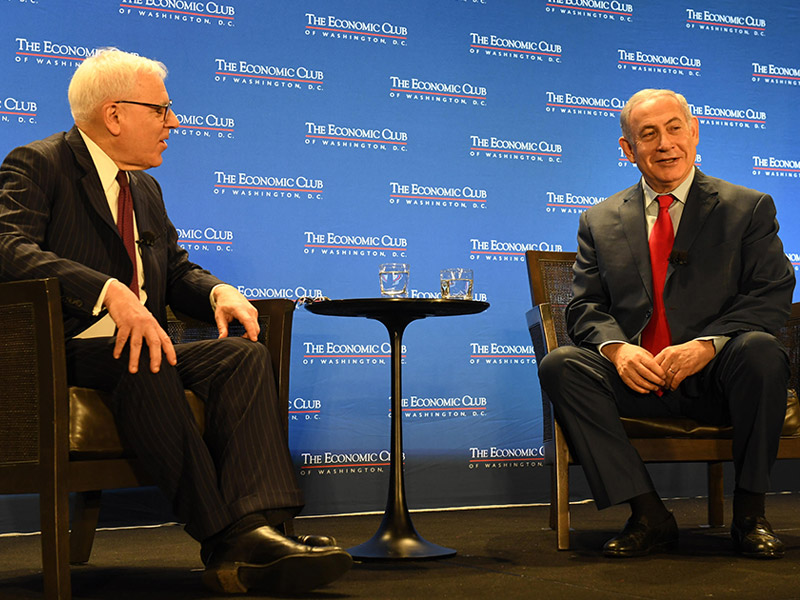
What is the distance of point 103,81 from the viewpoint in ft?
8.21

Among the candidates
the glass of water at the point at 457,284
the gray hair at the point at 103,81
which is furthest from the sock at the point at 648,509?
the gray hair at the point at 103,81

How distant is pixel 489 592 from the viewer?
207 centimetres

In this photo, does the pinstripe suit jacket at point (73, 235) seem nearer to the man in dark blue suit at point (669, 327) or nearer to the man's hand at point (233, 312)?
the man's hand at point (233, 312)

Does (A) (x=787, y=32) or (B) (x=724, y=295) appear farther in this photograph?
(A) (x=787, y=32)

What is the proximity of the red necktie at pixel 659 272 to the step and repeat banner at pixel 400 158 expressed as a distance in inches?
49.2

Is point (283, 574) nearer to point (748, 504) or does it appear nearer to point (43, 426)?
point (43, 426)

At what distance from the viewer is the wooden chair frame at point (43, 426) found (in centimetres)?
188

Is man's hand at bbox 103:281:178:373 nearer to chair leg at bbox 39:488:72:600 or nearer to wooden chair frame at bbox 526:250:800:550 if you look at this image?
chair leg at bbox 39:488:72:600

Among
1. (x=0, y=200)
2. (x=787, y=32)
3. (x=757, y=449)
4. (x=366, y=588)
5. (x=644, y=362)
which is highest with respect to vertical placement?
(x=787, y=32)

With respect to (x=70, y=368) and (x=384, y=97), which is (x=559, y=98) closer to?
(x=384, y=97)

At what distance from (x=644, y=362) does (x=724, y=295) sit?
0.38m

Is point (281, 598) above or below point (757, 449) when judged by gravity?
below

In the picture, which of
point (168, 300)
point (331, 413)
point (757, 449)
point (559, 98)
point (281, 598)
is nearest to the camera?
point (281, 598)

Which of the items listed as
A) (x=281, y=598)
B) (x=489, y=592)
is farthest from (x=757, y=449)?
(x=281, y=598)
